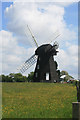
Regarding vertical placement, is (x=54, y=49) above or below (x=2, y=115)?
above

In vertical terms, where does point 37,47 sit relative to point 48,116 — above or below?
above

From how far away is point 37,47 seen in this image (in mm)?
48344

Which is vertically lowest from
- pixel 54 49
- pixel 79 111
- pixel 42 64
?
pixel 79 111

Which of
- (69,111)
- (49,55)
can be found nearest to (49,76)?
(49,55)

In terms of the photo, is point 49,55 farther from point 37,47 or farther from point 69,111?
point 69,111

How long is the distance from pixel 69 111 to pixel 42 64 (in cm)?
3560

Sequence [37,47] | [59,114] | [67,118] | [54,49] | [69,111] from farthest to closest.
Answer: [37,47], [54,49], [69,111], [59,114], [67,118]

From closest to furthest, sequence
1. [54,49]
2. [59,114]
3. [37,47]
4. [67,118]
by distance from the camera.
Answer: [67,118], [59,114], [54,49], [37,47]

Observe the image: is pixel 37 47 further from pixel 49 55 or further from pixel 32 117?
pixel 32 117

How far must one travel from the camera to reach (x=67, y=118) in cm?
954

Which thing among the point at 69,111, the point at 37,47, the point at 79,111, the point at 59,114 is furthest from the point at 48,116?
the point at 37,47

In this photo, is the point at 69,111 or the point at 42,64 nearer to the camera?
the point at 69,111

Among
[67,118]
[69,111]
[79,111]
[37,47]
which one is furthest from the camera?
[37,47]

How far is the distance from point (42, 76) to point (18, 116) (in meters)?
36.7
